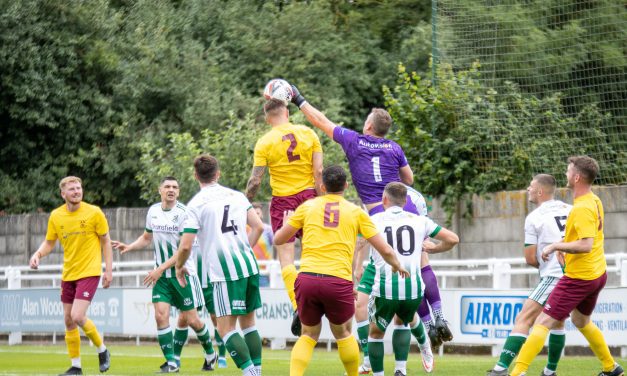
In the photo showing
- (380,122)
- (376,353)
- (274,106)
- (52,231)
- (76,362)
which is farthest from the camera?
(52,231)

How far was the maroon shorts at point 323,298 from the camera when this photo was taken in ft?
33.1

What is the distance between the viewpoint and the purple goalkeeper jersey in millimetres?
12898

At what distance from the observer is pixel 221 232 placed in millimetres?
11156

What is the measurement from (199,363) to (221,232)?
6075 millimetres

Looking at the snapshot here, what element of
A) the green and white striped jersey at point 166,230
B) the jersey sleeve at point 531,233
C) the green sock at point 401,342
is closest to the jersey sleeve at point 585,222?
the jersey sleeve at point 531,233

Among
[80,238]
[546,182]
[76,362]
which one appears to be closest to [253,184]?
[546,182]

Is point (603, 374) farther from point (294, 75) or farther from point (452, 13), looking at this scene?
point (294, 75)

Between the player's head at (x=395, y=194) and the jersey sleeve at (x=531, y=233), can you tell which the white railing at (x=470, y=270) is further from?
the player's head at (x=395, y=194)

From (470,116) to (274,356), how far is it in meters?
5.73

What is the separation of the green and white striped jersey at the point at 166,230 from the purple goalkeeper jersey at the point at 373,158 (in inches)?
129

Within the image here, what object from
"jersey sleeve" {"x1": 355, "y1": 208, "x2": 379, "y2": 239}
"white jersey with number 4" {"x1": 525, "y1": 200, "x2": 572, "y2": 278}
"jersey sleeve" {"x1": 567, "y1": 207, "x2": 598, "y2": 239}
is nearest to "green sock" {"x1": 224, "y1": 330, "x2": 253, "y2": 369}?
"jersey sleeve" {"x1": 355, "y1": 208, "x2": 379, "y2": 239}

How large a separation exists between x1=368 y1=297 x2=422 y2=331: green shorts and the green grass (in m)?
2.58

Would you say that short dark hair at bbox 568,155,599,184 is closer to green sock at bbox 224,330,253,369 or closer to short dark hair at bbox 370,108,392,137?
short dark hair at bbox 370,108,392,137

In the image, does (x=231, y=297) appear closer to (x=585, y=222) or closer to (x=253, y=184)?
(x=253, y=184)
